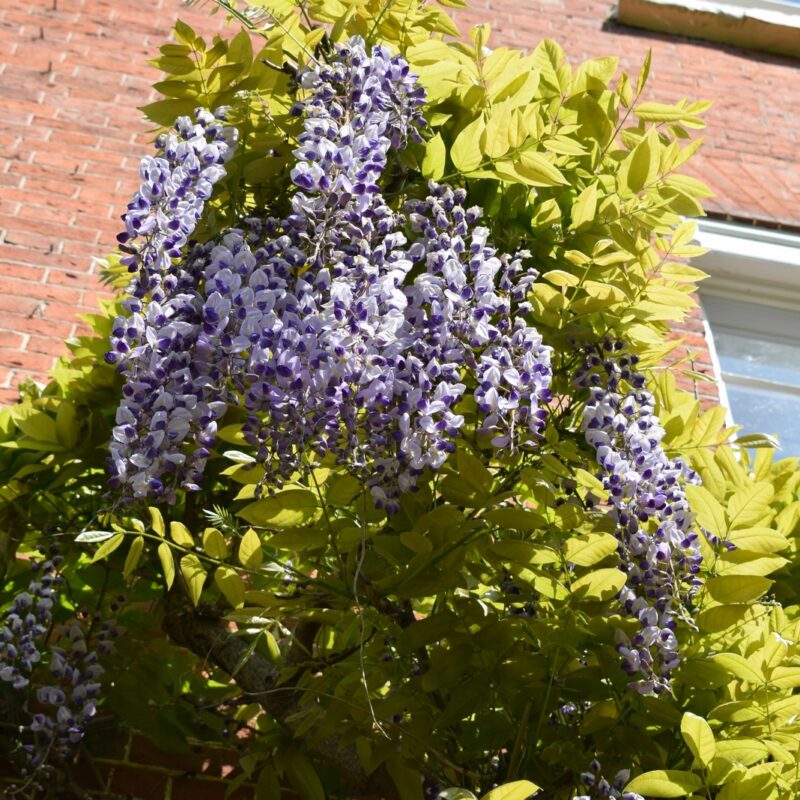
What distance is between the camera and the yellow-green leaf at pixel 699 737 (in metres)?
1.41

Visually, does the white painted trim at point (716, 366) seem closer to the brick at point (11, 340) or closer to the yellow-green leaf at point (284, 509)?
the brick at point (11, 340)

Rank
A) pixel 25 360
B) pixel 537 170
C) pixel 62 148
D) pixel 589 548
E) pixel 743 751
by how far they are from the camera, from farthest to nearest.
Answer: pixel 62 148 → pixel 25 360 → pixel 537 170 → pixel 589 548 → pixel 743 751

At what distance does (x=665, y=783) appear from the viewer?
1411mm

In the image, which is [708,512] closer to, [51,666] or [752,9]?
[51,666]

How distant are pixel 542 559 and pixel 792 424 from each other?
2.64 meters

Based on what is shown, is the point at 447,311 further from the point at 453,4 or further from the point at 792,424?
the point at 792,424

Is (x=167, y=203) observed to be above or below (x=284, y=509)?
above

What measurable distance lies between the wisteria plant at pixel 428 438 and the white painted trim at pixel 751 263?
2.34 m

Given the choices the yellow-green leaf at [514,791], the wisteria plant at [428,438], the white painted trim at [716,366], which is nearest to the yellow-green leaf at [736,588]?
the wisteria plant at [428,438]

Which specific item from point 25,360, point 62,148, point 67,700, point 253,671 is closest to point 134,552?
point 253,671

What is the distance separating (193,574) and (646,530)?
0.70m

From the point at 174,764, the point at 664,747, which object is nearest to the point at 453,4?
the point at 664,747

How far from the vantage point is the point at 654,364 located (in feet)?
6.63

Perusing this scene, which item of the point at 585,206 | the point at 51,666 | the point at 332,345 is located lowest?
the point at 51,666
